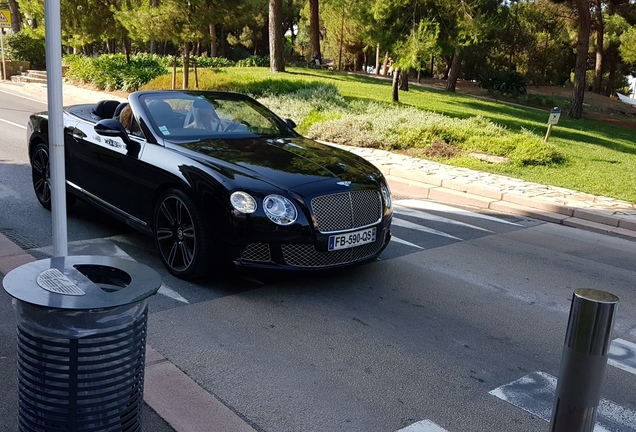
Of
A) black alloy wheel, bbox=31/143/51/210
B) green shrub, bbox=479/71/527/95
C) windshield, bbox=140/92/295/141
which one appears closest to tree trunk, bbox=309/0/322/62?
green shrub, bbox=479/71/527/95

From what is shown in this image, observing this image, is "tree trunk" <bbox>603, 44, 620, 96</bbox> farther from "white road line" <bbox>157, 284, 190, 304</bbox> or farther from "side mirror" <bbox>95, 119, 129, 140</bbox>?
"white road line" <bbox>157, 284, 190, 304</bbox>

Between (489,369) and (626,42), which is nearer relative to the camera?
(489,369)

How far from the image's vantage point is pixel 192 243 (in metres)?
5.45

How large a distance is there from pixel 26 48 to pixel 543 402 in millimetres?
36749

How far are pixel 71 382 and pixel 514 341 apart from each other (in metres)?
3.34

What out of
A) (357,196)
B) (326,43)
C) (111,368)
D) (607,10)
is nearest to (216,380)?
(111,368)

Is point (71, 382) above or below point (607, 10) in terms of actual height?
below

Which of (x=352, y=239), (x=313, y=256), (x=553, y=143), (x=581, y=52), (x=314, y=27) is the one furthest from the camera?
(x=314, y=27)

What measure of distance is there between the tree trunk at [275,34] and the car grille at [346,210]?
22782mm

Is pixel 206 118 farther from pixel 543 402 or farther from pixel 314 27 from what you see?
pixel 314 27

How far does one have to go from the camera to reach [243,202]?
16.6 ft

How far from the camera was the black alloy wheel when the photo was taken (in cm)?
754

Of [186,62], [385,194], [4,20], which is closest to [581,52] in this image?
[186,62]

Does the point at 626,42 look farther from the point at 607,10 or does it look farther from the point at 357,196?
the point at 357,196
